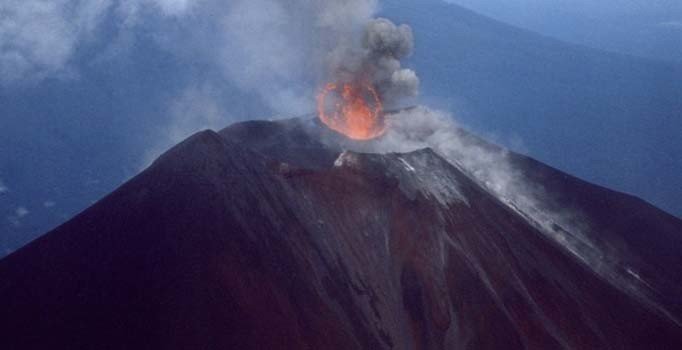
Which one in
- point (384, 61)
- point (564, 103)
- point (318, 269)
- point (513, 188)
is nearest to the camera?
point (318, 269)

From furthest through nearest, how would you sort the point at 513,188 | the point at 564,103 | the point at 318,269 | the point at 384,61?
the point at 564,103, the point at 384,61, the point at 513,188, the point at 318,269

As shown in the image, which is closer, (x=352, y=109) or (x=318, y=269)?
(x=318, y=269)

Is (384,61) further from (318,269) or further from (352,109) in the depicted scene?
(318,269)

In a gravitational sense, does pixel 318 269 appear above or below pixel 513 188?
below

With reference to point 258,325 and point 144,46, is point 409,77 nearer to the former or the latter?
point 258,325

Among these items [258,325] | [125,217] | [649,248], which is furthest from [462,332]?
[649,248]

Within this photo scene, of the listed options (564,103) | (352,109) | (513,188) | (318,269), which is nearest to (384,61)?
(352,109)
